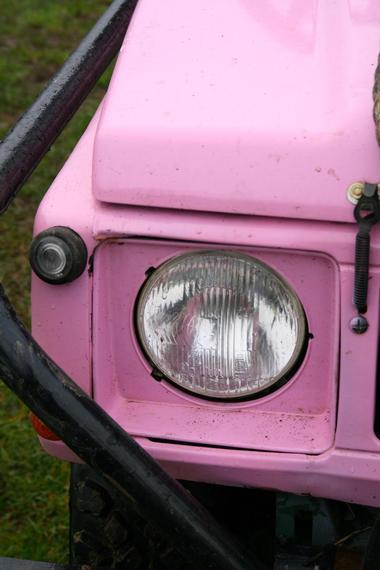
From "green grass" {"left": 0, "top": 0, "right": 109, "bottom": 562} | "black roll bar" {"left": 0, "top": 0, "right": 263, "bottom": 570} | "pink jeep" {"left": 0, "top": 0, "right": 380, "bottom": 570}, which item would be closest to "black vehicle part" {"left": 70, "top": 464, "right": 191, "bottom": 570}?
"pink jeep" {"left": 0, "top": 0, "right": 380, "bottom": 570}

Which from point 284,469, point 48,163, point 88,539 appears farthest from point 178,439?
point 48,163

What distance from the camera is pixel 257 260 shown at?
4.81 ft

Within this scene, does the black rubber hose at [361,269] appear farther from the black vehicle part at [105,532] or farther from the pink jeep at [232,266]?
the black vehicle part at [105,532]

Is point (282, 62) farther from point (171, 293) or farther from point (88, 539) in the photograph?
point (88, 539)

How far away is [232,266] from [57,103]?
47 cm

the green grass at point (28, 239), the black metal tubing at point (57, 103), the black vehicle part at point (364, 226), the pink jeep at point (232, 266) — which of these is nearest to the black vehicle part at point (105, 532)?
the pink jeep at point (232, 266)

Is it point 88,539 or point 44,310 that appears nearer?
point 44,310

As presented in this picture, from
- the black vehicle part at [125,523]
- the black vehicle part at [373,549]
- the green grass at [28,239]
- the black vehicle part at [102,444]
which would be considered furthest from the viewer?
the green grass at [28,239]

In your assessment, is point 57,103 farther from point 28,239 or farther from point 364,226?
point 28,239

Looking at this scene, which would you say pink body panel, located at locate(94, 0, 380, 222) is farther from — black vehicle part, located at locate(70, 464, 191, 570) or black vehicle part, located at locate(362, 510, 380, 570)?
black vehicle part, located at locate(70, 464, 191, 570)

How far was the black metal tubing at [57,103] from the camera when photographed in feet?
5.06

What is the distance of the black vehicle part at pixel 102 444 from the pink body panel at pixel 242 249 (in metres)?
0.13

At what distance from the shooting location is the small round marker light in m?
1.47

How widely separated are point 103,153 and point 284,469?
55 cm
